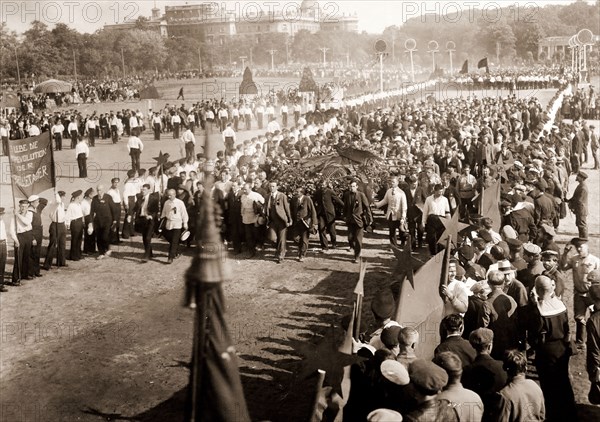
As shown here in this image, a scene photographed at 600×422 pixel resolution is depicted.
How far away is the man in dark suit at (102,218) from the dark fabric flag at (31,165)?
52.0 inches

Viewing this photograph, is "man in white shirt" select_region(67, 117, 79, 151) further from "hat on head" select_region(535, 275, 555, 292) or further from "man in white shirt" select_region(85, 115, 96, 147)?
"hat on head" select_region(535, 275, 555, 292)

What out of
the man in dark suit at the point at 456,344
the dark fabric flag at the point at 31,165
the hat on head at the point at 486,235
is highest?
the dark fabric flag at the point at 31,165

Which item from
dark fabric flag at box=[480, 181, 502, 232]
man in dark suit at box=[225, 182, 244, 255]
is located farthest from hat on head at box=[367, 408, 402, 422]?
man in dark suit at box=[225, 182, 244, 255]

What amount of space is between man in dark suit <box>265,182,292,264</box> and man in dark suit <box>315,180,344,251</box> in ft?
2.71

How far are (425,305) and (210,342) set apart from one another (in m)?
4.18

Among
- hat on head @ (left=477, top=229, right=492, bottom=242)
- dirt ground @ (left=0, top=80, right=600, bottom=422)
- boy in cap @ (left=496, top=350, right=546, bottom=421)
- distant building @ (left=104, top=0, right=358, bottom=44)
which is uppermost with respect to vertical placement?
distant building @ (left=104, top=0, right=358, bottom=44)

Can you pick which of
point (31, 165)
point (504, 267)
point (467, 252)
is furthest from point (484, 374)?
point (31, 165)

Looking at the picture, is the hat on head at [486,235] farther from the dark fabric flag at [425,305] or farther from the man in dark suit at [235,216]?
the man in dark suit at [235,216]

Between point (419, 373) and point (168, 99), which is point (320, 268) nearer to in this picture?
point (419, 373)

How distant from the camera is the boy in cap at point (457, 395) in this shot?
4684 millimetres

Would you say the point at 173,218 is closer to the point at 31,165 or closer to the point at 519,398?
the point at 31,165

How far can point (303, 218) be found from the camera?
41.9 ft

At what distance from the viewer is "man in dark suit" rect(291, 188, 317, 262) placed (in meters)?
12.8

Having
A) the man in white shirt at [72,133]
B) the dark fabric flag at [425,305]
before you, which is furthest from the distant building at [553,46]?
the dark fabric flag at [425,305]
